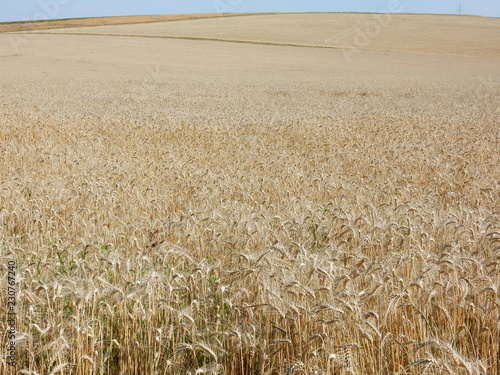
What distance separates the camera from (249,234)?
3959mm

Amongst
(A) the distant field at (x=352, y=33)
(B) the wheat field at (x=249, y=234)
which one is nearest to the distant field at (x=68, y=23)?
(A) the distant field at (x=352, y=33)

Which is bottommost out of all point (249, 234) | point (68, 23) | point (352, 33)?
point (249, 234)

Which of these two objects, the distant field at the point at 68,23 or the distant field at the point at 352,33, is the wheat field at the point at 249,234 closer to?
the distant field at the point at 352,33

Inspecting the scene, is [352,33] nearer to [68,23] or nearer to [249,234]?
[68,23]

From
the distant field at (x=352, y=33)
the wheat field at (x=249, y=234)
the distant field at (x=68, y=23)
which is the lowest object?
the wheat field at (x=249, y=234)

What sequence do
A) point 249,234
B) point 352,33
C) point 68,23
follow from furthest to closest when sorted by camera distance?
1. point 68,23
2. point 352,33
3. point 249,234

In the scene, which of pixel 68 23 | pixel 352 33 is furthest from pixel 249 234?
pixel 68 23

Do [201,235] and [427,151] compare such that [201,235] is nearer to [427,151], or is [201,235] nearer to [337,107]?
[427,151]

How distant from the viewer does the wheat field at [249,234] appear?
8.31 ft

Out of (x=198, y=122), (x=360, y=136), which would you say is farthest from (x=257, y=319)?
(x=198, y=122)

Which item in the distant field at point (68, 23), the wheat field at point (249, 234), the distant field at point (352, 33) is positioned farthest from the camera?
the distant field at point (68, 23)

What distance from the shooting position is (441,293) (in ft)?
9.45

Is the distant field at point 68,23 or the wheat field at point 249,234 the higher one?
the distant field at point 68,23

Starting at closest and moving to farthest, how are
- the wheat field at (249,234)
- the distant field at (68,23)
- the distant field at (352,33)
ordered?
the wheat field at (249,234) → the distant field at (352,33) → the distant field at (68,23)
